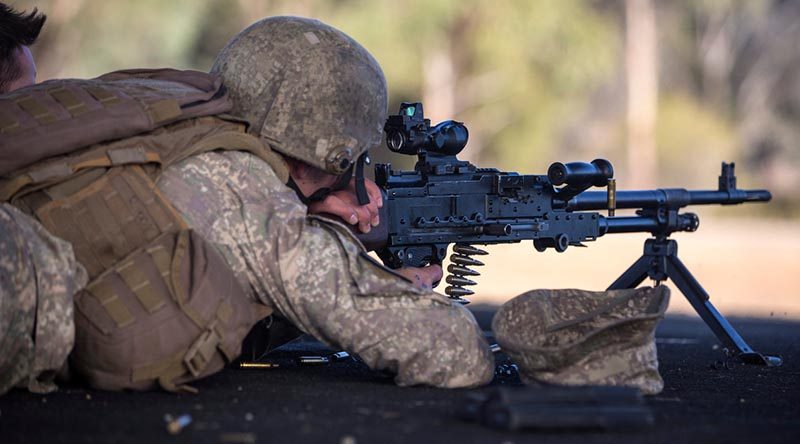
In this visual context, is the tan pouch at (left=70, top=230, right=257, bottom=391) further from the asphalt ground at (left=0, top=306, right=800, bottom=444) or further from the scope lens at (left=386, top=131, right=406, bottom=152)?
the scope lens at (left=386, top=131, right=406, bottom=152)

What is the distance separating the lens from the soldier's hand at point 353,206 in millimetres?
6008

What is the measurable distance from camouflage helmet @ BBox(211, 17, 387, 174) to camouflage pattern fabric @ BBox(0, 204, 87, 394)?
1282mm

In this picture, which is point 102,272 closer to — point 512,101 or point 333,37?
point 333,37

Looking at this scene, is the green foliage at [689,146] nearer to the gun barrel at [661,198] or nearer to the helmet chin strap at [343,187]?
the gun barrel at [661,198]

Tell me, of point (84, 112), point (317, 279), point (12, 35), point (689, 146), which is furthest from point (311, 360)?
point (689, 146)

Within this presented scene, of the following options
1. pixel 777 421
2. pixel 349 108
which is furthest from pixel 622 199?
pixel 777 421

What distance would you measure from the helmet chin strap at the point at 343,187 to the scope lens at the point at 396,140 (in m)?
0.40

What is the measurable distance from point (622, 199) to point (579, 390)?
3123 mm

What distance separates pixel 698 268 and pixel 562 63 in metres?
14.0

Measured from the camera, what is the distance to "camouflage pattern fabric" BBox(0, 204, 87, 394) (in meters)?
4.69

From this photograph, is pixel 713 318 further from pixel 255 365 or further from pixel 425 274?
pixel 255 365

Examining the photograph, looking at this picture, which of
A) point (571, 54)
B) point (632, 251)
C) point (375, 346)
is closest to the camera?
point (375, 346)

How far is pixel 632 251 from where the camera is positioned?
22922 mm

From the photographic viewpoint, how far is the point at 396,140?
654 cm
